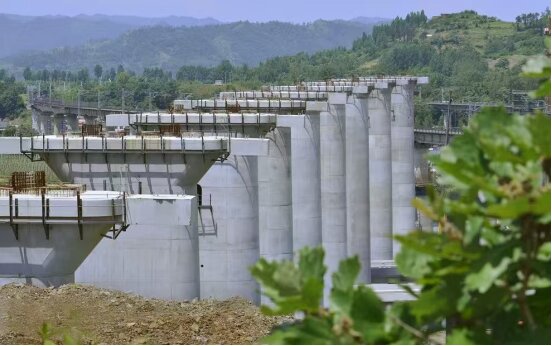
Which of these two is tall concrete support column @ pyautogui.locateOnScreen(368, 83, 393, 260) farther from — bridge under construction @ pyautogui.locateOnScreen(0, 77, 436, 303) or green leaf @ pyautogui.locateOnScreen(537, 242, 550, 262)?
green leaf @ pyautogui.locateOnScreen(537, 242, 550, 262)

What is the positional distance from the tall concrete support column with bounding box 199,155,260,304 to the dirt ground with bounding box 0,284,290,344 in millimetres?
3537

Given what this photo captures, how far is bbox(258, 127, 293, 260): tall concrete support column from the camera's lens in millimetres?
42969

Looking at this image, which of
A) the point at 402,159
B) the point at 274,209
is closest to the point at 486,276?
the point at 274,209

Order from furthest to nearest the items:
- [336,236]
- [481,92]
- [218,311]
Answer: [481,92] → [336,236] → [218,311]

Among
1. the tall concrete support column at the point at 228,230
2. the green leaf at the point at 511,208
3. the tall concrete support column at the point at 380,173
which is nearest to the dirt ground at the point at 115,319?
the tall concrete support column at the point at 228,230

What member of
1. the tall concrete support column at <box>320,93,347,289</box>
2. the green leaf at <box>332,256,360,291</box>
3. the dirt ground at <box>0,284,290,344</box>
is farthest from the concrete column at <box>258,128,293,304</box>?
the green leaf at <box>332,256,360,291</box>

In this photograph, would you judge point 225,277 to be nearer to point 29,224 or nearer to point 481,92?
point 29,224

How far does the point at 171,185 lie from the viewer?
3394 cm

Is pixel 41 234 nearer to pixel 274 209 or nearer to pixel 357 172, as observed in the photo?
pixel 274 209

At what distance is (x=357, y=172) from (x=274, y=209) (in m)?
11.6

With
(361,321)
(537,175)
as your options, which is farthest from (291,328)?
(537,175)

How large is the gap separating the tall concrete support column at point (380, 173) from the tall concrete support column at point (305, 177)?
42.1 feet

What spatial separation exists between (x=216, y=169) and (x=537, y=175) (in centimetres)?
3131

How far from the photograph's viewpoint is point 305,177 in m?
45.5
